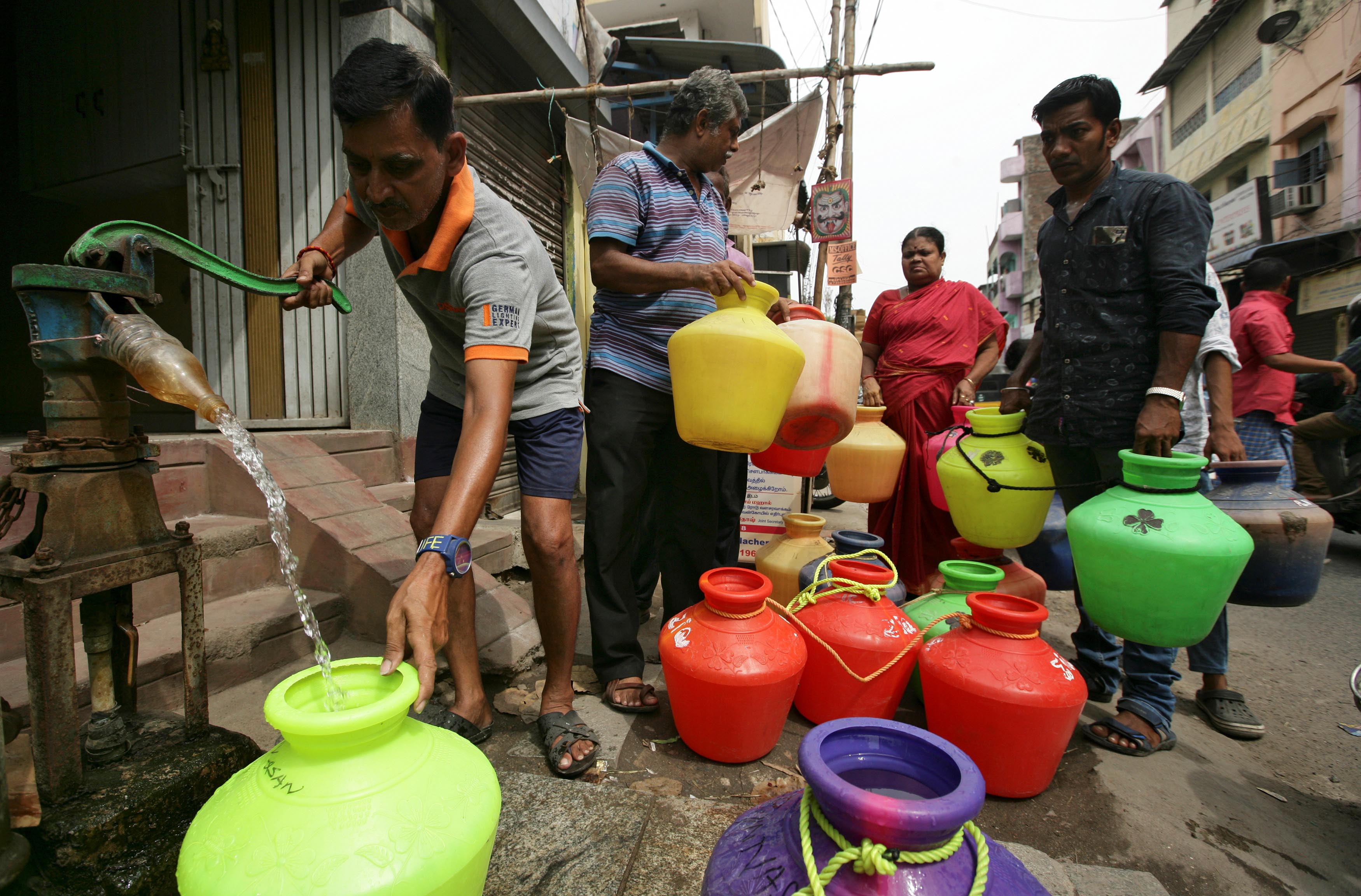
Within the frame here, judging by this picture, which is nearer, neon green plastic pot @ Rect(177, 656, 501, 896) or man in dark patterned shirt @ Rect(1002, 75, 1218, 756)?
neon green plastic pot @ Rect(177, 656, 501, 896)

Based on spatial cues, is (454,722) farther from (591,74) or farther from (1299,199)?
(1299,199)

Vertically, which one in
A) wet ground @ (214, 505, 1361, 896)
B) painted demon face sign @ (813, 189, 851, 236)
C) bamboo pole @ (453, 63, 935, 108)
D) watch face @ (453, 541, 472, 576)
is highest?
bamboo pole @ (453, 63, 935, 108)

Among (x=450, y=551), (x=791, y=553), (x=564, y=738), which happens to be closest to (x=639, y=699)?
(x=564, y=738)

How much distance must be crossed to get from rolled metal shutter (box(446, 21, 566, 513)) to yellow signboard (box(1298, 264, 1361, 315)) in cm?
1276

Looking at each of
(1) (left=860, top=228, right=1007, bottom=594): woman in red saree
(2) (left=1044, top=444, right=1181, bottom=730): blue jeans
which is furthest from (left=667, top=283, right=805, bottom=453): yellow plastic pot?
(1) (left=860, top=228, right=1007, bottom=594): woman in red saree

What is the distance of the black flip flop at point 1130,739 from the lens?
6.84 feet

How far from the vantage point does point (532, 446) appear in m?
1.95

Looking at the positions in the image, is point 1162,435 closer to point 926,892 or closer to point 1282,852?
point 1282,852

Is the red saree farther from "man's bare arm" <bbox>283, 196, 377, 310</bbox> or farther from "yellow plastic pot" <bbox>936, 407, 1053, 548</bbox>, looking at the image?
"man's bare arm" <bbox>283, 196, 377, 310</bbox>

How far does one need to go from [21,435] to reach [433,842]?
4.01m

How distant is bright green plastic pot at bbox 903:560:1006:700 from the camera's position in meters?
2.18

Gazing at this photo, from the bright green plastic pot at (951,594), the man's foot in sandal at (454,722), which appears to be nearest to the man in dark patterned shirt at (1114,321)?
the bright green plastic pot at (951,594)

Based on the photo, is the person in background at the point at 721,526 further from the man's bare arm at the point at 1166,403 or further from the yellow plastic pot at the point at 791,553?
the man's bare arm at the point at 1166,403

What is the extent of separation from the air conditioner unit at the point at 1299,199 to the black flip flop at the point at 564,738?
15.9 m
